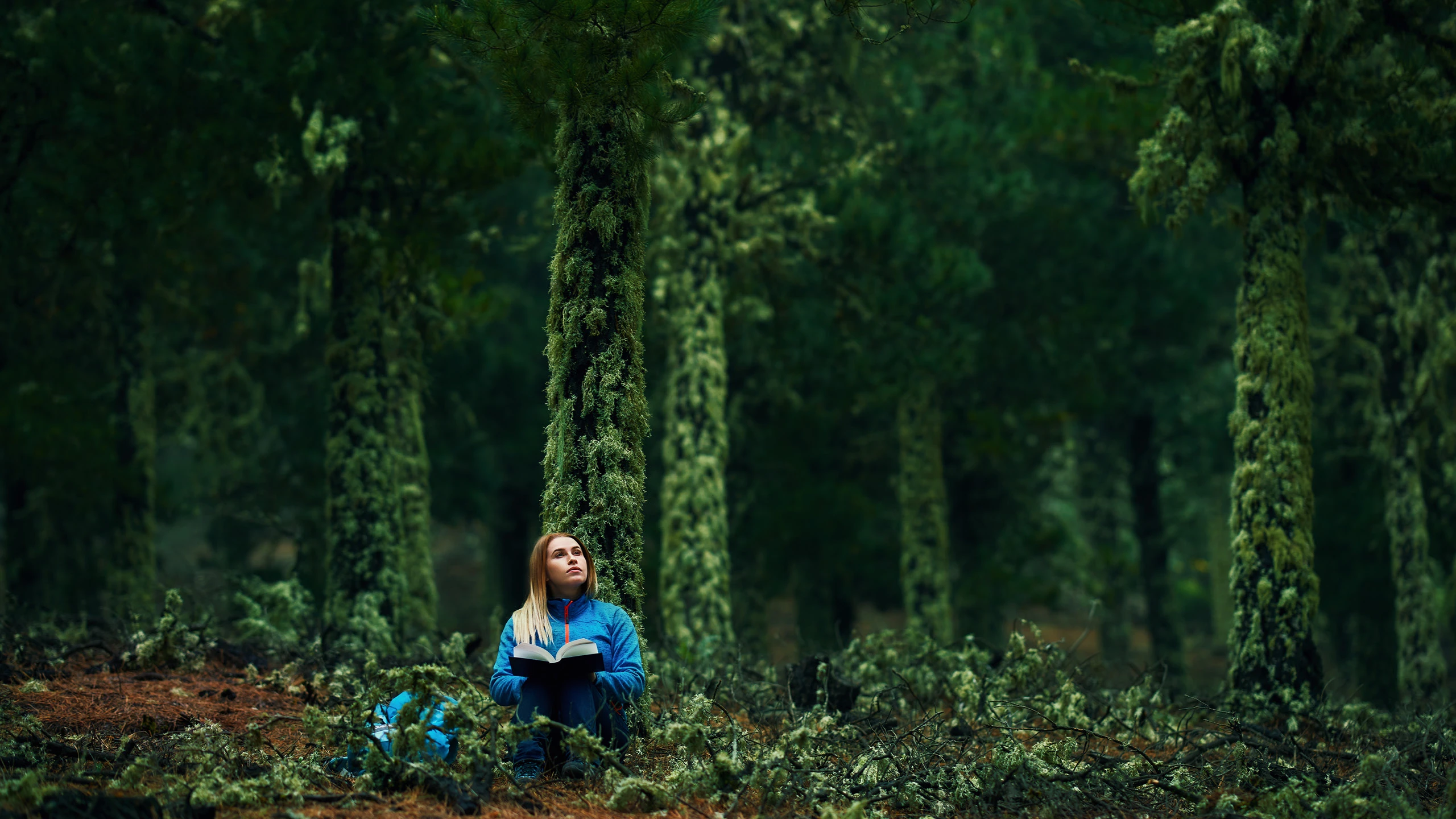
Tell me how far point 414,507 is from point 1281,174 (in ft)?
27.6

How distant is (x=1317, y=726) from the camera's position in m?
7.91

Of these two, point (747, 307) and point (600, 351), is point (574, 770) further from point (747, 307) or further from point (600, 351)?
point (747, 307)

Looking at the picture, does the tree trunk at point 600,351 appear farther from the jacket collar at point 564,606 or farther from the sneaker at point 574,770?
the sneaker at point 574,770

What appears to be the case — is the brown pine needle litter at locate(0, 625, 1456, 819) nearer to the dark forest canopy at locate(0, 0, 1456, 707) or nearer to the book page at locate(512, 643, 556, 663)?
the book page at locate(512, 643, 556, 663)

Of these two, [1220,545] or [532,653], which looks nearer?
[532,653]

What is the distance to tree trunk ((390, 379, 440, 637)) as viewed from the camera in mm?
11148

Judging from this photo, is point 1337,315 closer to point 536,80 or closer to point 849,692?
point 849,692

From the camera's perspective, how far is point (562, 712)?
18.2 ft

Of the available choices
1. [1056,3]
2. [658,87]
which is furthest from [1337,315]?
[658,87]

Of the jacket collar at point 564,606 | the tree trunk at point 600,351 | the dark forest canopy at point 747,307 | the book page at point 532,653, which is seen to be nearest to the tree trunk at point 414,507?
the dark forest canopy at point 747,307

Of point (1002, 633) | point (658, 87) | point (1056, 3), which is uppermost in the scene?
point (1056, 3)

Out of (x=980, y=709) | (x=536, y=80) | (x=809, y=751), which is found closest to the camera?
(x=809, y=751)

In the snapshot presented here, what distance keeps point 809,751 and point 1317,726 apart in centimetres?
403

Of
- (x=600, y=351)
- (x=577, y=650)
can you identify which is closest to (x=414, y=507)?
(x=600, y=351)
